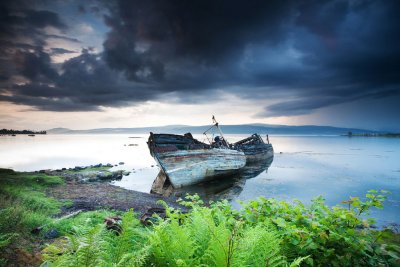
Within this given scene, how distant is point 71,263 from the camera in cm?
132

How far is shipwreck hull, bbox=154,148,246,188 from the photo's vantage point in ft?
62.1

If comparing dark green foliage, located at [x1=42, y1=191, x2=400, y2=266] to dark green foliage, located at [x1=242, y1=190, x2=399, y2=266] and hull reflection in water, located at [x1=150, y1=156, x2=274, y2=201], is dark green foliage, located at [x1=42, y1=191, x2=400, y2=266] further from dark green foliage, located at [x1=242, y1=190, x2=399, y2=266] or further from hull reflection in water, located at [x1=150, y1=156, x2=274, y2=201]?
hull reflection in water, located at [x1=150, y1=156, x2=274, y2=201]

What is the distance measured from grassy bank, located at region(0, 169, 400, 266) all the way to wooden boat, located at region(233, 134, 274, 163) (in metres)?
31.7

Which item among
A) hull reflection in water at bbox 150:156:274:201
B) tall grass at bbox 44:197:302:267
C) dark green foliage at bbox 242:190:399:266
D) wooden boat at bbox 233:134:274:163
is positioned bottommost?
hull reflection in water at bbox 150:156:274:201

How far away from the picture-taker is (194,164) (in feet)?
67.4

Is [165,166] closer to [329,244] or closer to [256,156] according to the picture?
[329,244]

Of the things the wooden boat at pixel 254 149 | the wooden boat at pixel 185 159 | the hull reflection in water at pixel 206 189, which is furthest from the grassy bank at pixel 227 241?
the wooden boat at pixel 254 149

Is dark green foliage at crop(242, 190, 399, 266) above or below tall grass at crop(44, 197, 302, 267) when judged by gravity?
below

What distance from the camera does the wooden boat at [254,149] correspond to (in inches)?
1459

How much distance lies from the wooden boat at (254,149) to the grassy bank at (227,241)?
31741 millimetres

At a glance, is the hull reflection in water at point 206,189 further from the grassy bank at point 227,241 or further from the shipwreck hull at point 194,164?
the grassy bank at point 227,241

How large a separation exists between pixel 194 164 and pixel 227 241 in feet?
62.4

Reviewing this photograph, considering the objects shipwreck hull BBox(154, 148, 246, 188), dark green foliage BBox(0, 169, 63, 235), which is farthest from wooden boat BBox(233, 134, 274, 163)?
dark green foliage BBox(0, 169, 63, 235)

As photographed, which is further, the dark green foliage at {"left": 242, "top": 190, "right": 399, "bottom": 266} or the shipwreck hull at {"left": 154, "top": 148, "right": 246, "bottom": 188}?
the shipwreck hull at {"left": 154, "top": 148, "right": 246, "bottom": 188}
